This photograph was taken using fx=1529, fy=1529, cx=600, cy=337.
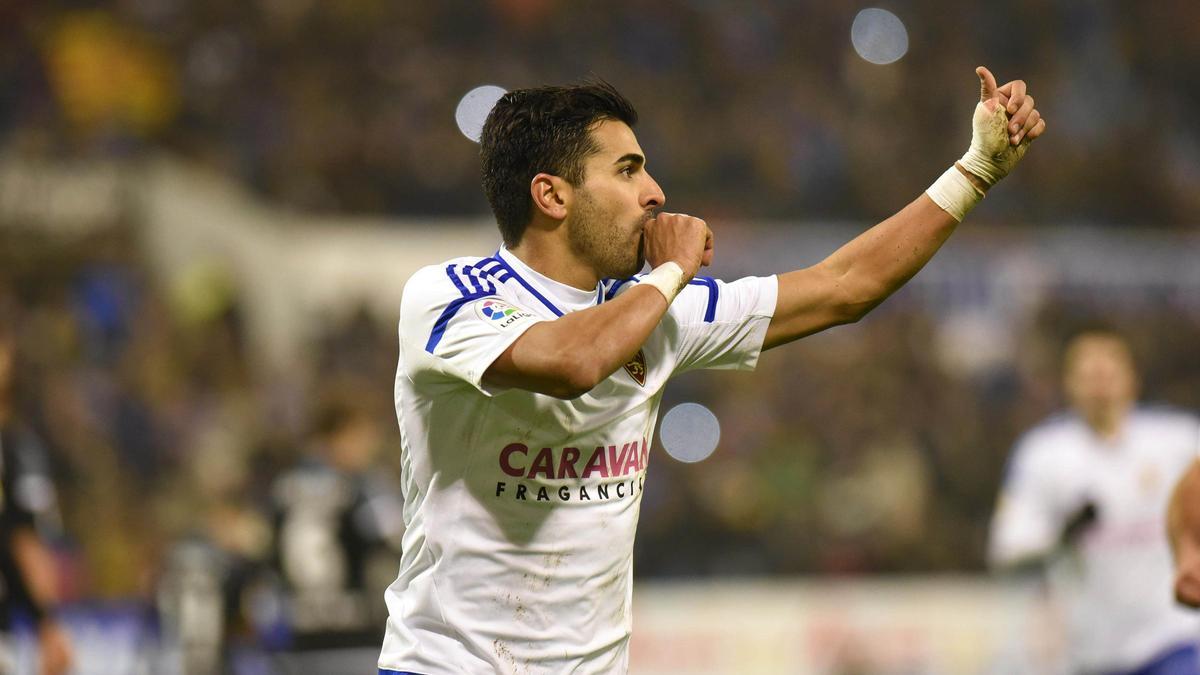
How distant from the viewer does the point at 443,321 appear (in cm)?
341

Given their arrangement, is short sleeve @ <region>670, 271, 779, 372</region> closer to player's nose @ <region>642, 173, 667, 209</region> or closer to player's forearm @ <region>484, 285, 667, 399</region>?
player's nose @ <region>642, 173, 667, 209</region>

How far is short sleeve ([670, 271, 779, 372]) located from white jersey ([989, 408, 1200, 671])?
3.03 metres

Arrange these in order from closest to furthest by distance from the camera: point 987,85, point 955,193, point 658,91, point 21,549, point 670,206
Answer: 1. point 987,85
2. point 955,193
3. point 21,549
4. point 670,206
5. point 658,91

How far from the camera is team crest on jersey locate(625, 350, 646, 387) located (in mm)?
3668

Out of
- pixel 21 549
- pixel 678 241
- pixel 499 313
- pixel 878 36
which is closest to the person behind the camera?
pixel 499 313

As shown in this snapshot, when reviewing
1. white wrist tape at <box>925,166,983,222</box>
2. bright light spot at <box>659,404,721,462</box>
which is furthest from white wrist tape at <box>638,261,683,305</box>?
bright light spot at <box>659,404,721,462</box>

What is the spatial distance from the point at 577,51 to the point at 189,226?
14.3ft

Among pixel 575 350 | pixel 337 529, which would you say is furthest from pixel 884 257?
pixel 337 529

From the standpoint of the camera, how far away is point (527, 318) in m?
3.37

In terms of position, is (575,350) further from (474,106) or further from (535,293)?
(474,106)

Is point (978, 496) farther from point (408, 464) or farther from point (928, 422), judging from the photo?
point (408, 464)

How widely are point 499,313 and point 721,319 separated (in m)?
0.72

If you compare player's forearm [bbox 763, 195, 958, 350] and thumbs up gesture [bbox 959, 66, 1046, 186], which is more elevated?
thumbs up gesture [bbox 959, 66, 1046, 186]

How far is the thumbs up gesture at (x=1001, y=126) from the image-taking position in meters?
3.77
